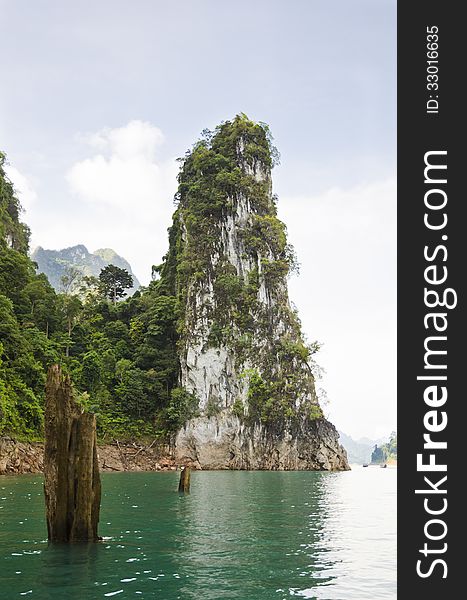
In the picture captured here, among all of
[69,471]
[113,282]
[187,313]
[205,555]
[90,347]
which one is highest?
[113,282]

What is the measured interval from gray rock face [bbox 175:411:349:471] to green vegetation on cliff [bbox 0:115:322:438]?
4.54ft

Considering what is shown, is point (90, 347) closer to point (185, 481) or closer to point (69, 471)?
point (185, 481)

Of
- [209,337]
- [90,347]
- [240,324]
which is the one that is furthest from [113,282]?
[240,324]

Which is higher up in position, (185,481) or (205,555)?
(185,481)

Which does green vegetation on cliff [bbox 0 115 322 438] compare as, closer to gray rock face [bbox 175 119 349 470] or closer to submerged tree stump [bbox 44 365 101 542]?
gray rock face [bbox 175 119 349 470]

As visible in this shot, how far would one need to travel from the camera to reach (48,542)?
14.5m

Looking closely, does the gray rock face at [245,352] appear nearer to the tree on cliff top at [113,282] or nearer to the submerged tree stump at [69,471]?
the tree on cliff top at [113,282]

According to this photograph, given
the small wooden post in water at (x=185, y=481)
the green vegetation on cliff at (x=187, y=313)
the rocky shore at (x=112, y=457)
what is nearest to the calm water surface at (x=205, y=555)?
the small wooden post in water at (x=185, y=481)

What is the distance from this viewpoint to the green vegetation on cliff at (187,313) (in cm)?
6769

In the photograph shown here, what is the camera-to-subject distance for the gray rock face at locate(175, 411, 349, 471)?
223 feet

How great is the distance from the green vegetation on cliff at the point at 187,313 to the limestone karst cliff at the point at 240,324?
16 cm

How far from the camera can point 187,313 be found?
74.9 meters

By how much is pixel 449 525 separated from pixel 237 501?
20.9 meters

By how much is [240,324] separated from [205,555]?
59338 millimetres
